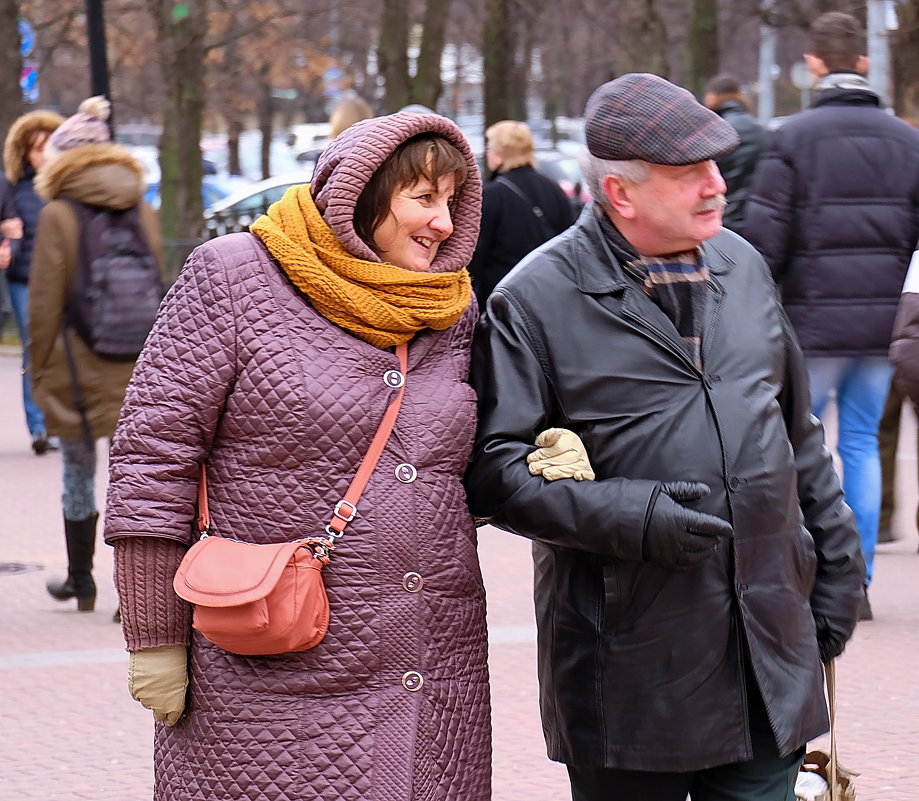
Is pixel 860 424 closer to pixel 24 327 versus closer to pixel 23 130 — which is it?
pixel 23 130

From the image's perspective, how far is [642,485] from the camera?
291 centimetres

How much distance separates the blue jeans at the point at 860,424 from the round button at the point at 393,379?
12.1 ft

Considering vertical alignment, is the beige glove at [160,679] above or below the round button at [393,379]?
below

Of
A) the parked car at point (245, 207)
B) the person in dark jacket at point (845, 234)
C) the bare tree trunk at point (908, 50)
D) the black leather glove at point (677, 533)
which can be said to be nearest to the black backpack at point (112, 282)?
the person in dark jacket at point (845, 234)

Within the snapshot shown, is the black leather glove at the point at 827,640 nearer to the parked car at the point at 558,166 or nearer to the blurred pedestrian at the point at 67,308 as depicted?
the blurred pedestrian at the point at 67,308

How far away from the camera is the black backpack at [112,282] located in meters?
6.68

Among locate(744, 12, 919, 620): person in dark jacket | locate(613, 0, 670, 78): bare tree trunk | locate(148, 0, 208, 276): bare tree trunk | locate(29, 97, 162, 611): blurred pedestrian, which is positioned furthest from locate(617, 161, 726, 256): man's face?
locate(148, 0, 208, 276): bare tree trunk

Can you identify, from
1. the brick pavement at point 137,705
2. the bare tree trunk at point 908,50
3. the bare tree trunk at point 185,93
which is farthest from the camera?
the bare tree trunk at point 185,93

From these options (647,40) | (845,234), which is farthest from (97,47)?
(845,234)

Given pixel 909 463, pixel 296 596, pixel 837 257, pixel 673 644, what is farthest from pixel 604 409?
pixel 909 463

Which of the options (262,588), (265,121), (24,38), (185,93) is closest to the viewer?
(262,588)

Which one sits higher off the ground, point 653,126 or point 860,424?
point 653,126

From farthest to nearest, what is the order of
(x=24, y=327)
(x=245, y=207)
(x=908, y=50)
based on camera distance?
(x=245, y=207) < (x=908, y=50) < (x=24, y=327)

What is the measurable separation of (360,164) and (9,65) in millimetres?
17826
